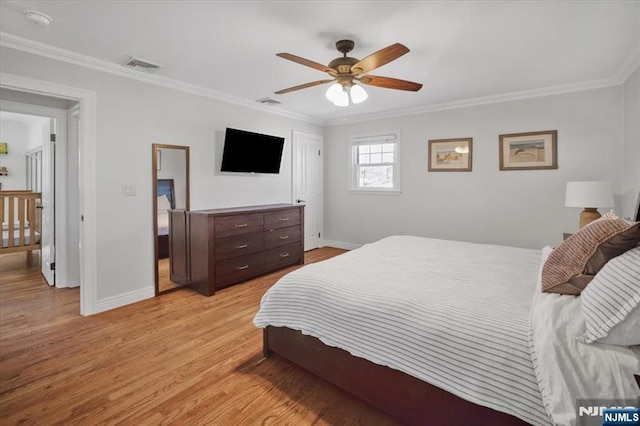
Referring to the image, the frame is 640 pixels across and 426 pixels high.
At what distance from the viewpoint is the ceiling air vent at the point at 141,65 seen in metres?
2.91

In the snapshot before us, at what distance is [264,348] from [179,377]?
1.88 ft

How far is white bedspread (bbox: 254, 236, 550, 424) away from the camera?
4.02ft

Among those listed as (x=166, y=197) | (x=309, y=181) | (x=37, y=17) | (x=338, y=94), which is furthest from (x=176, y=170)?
(x=309, y=181)

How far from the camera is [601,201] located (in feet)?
9.78

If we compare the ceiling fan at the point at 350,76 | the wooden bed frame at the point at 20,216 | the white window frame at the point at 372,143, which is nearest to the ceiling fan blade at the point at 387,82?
the ceiling fan at the point at 350,76

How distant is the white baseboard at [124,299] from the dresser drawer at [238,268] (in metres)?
0.76

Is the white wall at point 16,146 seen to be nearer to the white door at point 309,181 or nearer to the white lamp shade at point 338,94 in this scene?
the white door at point 309,181

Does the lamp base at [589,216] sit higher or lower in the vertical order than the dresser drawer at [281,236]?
higher

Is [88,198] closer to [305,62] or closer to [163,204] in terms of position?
[163,204]

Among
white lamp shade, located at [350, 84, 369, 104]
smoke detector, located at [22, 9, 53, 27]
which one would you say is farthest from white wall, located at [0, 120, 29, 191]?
white lamp shade, located at [350, 84, 369, 104]

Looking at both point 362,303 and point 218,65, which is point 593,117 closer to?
point 362,303

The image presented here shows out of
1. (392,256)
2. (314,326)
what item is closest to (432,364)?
(314,326)

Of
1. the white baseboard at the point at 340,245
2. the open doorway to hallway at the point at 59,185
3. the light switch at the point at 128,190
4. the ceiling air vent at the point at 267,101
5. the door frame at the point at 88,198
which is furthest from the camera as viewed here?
the white baseboard at the point at 340,245

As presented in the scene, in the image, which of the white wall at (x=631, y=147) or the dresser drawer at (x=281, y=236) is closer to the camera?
the white wall at (x=631, y=147)
